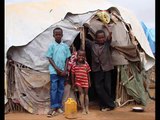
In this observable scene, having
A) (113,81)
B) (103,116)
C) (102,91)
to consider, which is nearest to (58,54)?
(102,91)

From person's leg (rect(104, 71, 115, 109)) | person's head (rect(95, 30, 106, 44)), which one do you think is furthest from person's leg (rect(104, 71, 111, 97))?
person's head (rect(95, 30, 106, 44))

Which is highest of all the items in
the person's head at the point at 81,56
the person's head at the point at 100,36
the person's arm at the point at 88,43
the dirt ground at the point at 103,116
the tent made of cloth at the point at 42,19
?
the tent made of cloth at the point at 42,19

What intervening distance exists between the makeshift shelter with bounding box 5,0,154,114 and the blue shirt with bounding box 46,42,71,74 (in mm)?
255

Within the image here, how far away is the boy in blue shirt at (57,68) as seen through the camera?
6559 millimetres

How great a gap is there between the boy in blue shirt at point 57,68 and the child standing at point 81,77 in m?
0.23

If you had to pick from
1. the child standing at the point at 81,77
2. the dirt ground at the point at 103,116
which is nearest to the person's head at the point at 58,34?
the child standing at the point at 81,77

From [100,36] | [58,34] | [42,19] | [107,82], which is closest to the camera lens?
[58,34]

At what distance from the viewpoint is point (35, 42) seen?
698 cm

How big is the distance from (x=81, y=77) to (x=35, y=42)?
1.29m

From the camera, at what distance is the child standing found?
6625mm

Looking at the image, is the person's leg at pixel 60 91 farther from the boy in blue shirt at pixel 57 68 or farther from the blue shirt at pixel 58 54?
the blue shirt at pixel 58 54

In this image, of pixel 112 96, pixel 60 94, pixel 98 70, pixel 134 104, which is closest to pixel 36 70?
pixel 60 94

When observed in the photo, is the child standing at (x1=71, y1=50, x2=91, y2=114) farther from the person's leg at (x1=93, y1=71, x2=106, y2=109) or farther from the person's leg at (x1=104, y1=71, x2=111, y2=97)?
the person's leg at (x1=104, y1=71, x2=111, y2=97)

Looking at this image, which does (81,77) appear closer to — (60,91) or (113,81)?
(60,91)
